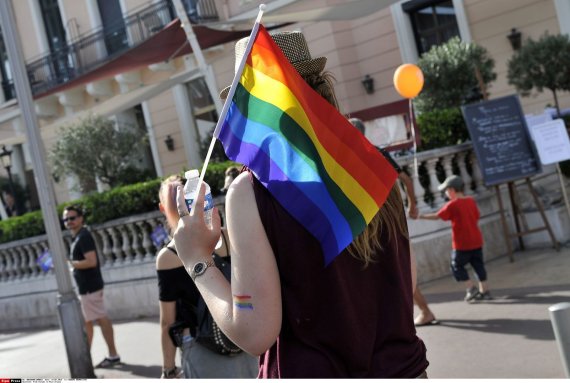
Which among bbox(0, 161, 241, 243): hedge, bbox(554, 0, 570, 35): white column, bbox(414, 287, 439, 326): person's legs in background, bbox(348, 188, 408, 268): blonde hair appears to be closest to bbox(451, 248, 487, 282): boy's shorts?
bbox(414, 287, 439, 326): person's legs in background

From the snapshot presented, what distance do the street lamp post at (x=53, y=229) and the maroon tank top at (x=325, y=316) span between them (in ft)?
20.8

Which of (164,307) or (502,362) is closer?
(164,307)

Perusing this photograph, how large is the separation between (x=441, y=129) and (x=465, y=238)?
3.12 meters

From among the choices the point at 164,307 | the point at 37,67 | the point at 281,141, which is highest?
the point at 37,67

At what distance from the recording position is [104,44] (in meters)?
22.7

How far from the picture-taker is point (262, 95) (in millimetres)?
2158

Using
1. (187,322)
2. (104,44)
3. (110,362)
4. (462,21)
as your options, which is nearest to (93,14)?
(104,44)

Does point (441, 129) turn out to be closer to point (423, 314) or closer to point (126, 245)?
point (423, 314)

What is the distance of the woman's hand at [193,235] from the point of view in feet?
6.85

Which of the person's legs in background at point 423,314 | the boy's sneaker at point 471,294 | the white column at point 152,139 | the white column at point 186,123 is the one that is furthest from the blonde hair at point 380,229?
the white column at point 152,139

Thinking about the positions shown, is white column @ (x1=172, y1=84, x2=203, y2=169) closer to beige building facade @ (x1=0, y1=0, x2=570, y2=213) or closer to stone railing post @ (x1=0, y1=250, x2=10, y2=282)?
beige building facade @ (x1=0, y1=0, x2=570, y2=213)

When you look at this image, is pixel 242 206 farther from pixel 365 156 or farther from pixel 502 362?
pixel 502 362

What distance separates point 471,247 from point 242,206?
6259 mm

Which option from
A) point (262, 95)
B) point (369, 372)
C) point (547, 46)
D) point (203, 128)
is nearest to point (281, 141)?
point (262, 95)
